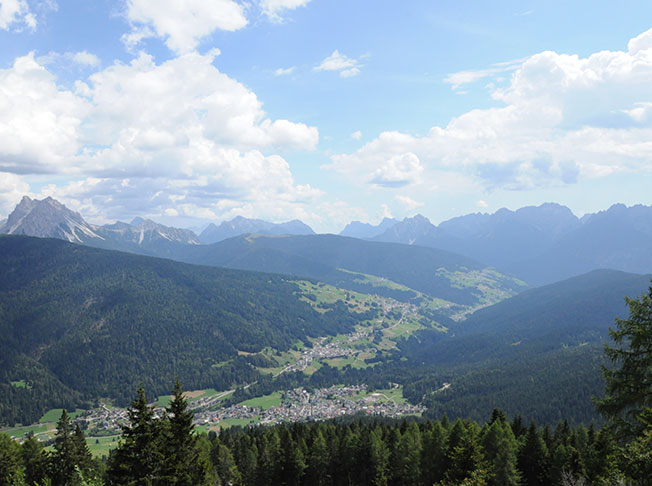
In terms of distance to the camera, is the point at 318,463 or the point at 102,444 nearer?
the point at 318,463

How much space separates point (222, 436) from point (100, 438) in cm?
11213

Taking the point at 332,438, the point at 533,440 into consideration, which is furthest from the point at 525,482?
the point at 332,438

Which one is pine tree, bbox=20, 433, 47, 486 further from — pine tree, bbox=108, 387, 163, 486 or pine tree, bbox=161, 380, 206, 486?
Result: pine tree, bbox=108, 387, 163, 486

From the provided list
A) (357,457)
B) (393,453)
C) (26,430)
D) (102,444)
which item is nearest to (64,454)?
(357,457)

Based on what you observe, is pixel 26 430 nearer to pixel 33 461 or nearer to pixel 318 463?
pixel 33 461

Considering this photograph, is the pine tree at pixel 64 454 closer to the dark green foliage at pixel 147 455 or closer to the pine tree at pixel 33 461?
the pine tree at pixel 33 461

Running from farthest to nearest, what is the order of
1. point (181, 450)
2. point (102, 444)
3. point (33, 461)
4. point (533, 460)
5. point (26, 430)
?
point (26, 430)
point (102, 444)
point (33, 461)
point (533, 460)
point (181, 450)

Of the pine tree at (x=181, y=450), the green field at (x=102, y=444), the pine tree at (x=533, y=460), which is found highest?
the pine tree at (x=181, y=450)

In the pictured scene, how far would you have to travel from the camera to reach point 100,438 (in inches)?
6969

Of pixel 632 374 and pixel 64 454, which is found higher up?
pixel 632 374

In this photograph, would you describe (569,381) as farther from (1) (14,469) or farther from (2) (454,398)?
(1) (14,469)

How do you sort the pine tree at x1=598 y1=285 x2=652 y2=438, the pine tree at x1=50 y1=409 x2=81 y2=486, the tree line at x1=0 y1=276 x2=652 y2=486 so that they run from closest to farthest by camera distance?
the pine tree at x1=598 y1=285 x2=652 y2=438, the tree line at x1=0 y1=276 x2=652 y2=486, the pine tree at x1=50 y1=409 x2=81 y2=486

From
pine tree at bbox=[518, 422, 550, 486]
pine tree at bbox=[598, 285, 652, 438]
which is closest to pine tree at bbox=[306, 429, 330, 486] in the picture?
pine tree at bbox=[518, 422, 550, 486]

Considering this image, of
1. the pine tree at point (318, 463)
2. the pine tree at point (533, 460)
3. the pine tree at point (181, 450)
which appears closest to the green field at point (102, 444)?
the pine tree at point (318, 463)
